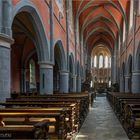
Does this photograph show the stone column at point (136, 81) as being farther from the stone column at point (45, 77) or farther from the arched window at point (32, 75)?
the arched window at point (32, 75)

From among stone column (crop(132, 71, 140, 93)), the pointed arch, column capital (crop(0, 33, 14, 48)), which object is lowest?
stone column (crop(132, 71, 140, 93))

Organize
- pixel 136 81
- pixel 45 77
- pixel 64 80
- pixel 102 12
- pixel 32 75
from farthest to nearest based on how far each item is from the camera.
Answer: pixel 102 12 < pixel 32 75 < pixel 64 80 < pixel 136 81 < pixel 45 77

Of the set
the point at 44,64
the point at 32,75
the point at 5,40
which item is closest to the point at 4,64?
the point at 5,40

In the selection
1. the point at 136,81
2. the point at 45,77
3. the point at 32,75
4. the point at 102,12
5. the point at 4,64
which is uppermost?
the point at 102,12

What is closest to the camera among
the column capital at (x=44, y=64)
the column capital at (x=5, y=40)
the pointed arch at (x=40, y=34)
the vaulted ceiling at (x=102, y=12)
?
the column capital at (x=5, y=40)

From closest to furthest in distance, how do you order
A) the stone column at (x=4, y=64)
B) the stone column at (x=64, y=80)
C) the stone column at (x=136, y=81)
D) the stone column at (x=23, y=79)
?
the stone column at (x=4, y=64) → the stone column at (x=136, y=81) → the stone column at (x=64, y=80) → the stone column at (x=23, y=79)

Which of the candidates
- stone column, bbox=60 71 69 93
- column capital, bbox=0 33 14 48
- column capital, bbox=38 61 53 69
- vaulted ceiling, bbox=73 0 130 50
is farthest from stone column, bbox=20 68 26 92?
column capital, bbox=0 33 14 48

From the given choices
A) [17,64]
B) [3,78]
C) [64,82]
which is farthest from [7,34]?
[17,64]

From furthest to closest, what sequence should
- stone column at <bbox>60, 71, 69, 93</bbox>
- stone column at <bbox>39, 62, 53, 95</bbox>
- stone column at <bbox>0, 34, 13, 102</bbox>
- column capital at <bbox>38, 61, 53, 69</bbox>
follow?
1. stone column at <bbox>60, 71, 69, 93</bbox>
2. stone column at <bbox>39, 62, 53, 95</bbox>
3. column capital at <bbox>38, 61, 53, 69</bbox>
4. stone column at <bbox>0, 34, 13, 102</bbox>

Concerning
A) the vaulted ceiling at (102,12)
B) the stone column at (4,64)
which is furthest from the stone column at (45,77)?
the vaulted ceiling at (102,12)

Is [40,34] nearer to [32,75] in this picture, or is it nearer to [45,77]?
[45,77]

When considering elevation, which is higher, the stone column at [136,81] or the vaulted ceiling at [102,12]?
the vaulted ceiling at [102,12]

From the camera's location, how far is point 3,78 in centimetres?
807

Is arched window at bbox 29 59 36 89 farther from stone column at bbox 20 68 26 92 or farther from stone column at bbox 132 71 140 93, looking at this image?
stone column at bbox 132 71 140 93
